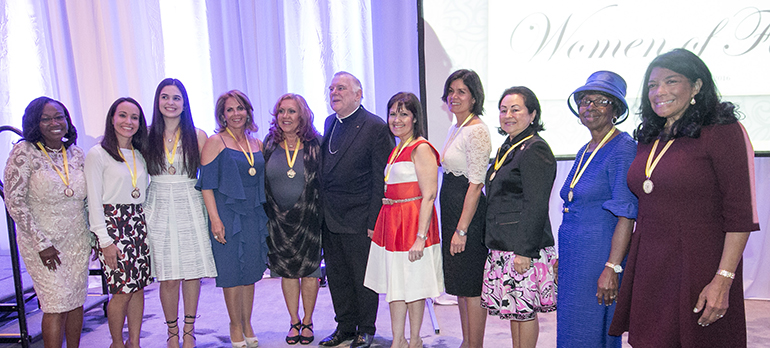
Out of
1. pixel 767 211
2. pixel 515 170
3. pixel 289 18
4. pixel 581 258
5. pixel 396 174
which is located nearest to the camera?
pixel 581 258

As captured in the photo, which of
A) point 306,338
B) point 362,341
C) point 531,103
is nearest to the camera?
point 531,103

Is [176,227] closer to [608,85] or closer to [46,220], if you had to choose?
[46,220]

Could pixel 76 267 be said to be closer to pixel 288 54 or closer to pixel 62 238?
pixel 62 238

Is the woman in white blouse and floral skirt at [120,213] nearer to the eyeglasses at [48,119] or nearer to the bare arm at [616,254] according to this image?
the eyeglasses at [48,119]

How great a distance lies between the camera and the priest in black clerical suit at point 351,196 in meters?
2.87

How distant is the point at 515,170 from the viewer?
85.5 inches

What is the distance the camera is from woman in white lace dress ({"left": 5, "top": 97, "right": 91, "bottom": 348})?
2.49m

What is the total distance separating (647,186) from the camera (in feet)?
5.57

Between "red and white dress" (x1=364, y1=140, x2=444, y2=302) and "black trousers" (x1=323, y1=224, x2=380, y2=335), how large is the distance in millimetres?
365

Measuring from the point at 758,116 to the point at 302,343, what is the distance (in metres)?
3.84

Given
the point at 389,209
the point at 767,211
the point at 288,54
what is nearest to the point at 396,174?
the point at 389,209

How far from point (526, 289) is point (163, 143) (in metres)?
2.27

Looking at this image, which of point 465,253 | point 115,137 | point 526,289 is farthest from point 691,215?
point 115,137
